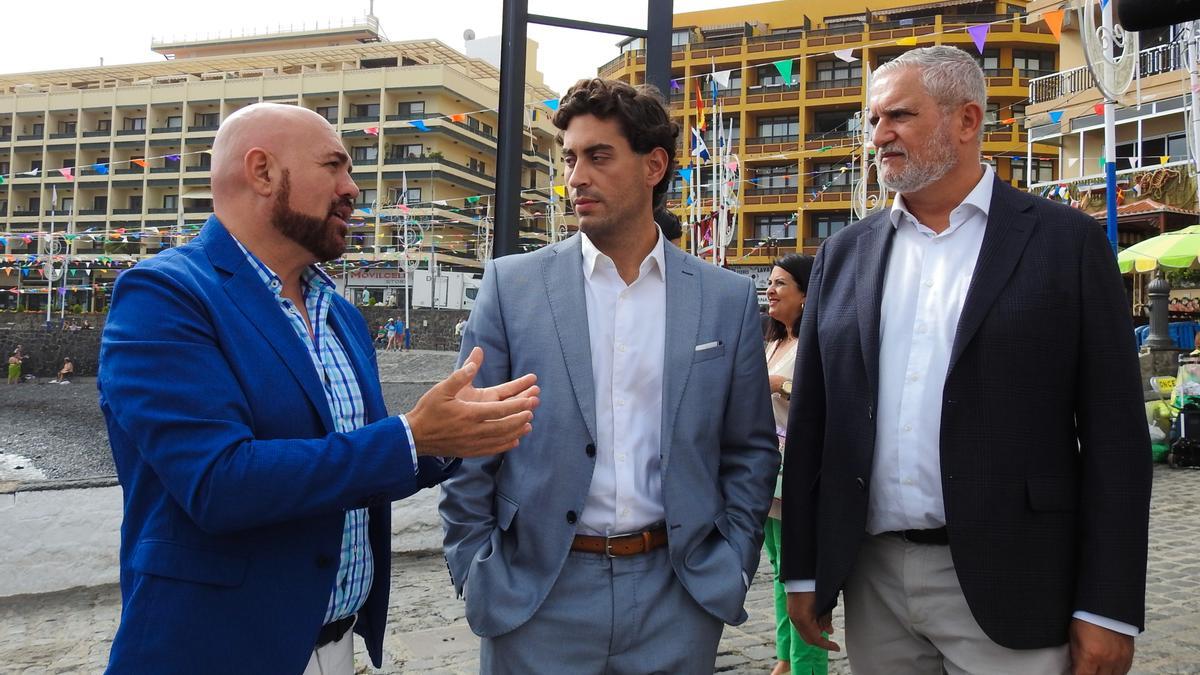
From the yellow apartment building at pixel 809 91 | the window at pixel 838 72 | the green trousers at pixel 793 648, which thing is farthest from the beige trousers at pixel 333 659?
the window at pixel 838 72

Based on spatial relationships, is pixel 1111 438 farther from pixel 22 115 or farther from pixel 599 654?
pixel 22 115

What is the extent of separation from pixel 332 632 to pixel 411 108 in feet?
206

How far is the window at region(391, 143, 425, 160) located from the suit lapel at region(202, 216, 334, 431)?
196 ft

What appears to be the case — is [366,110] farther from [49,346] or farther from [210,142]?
[49,346]

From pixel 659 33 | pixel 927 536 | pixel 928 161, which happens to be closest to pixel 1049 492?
pixel 927 536

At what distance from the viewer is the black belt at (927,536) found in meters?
2.30

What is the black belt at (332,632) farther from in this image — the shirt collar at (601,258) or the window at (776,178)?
the window at (776,178)

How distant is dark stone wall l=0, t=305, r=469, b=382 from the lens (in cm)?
4156

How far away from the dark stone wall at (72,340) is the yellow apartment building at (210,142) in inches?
487

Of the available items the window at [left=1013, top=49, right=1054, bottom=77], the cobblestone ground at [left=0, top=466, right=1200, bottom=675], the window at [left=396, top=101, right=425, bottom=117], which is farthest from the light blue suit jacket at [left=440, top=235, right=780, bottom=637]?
the window at [left=396, top=101, right=425, bottom=117]

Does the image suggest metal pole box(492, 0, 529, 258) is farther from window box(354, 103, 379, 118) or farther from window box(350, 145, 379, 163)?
window box(354, 103, 379, 118)

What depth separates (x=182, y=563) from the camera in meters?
1.85

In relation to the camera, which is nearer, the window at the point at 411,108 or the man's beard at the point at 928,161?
the man's beard at the point at 928,161

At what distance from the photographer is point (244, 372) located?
192 centimetres
